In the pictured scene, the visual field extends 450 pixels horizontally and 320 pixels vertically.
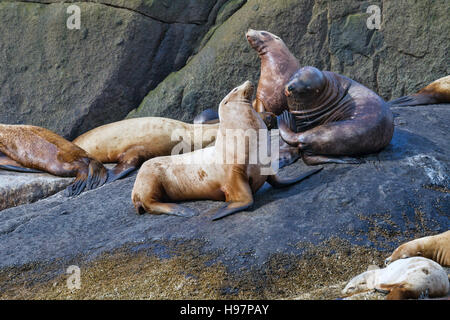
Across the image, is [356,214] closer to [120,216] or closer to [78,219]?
[120,216]

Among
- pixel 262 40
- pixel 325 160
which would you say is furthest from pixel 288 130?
pixel 262 40

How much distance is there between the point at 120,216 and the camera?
16.6ft

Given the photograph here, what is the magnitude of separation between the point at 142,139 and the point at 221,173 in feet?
9.02

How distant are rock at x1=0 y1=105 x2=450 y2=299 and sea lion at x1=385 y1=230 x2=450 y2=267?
20 centimetres

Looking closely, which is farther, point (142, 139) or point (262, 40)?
point (262, 40)

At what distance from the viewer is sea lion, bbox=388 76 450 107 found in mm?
7461

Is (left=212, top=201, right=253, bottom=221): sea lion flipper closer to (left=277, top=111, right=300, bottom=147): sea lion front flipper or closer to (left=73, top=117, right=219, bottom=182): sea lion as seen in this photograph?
(left=277, top=111, right=300, bottom=147): sea lion front flipper

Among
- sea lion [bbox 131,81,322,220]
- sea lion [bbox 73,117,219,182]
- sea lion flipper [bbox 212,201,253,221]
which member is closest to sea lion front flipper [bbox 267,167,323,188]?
sea lion [bbox 131,81,322,220]

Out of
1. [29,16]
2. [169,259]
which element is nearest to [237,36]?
[29,16]

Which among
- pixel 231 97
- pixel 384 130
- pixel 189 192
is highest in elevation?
pixel 231 97

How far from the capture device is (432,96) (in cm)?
753

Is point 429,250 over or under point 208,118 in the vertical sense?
over

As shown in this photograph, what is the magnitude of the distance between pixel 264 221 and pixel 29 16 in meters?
6.29

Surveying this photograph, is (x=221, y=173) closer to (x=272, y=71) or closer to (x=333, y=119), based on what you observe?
(x=333, y=119)
